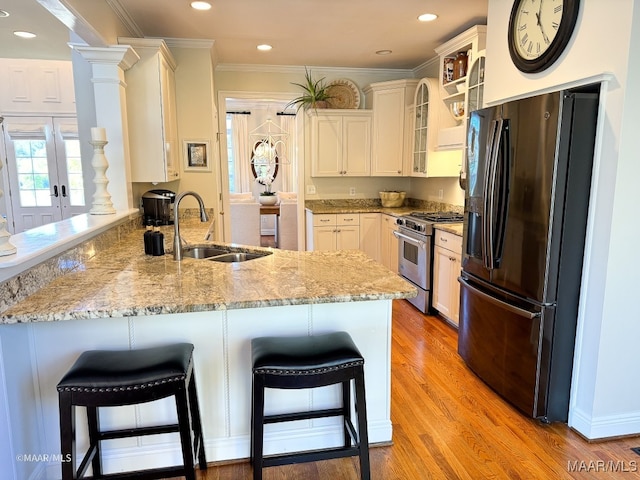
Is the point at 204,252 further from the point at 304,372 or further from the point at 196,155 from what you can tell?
the point at 196,155

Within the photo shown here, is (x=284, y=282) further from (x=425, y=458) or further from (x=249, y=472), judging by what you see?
(x=425, y=458)

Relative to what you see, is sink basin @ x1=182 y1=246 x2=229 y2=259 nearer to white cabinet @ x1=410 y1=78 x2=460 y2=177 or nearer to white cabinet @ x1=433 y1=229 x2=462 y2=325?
white cabinet @ x1=433 y1=229 x2=462 y2=325

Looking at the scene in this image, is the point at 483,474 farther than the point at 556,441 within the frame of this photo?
No

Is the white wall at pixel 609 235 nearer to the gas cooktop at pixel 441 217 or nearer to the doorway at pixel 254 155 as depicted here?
the gas cooktop at pixel 441 217

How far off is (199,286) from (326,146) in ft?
12.2

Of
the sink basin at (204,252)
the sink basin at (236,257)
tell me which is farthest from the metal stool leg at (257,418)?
the sink basin at (204,252)

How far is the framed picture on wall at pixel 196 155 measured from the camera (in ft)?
13.8

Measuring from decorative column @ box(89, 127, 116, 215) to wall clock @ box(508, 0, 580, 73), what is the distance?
8.68ft

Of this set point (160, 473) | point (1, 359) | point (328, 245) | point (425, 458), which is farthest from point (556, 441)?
point (328, 245)

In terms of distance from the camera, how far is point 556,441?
2158 millimetres

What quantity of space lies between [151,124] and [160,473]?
104 inches

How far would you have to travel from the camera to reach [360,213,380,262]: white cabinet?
16.8ft

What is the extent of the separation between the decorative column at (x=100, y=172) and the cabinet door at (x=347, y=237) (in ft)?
9.12

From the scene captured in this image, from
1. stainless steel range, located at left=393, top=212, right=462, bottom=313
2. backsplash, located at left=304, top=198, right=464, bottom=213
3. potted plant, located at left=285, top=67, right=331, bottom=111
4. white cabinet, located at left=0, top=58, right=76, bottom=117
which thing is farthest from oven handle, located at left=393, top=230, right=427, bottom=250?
white cabinet, located at left=0, top=58, right=76, bottom=117
